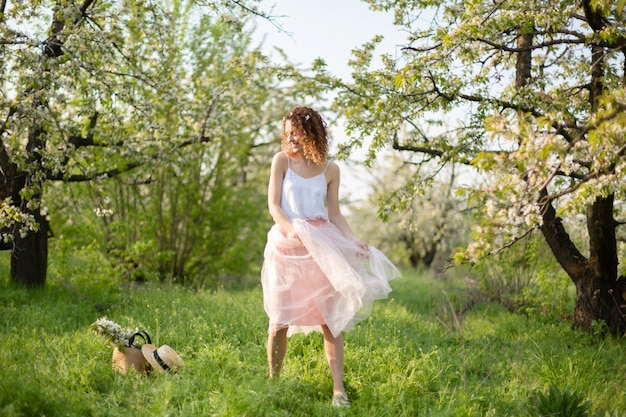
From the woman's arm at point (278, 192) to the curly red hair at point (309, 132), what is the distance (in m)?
0.11

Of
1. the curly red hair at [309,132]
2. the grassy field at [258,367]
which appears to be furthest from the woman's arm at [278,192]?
the grassy field at [258,367]

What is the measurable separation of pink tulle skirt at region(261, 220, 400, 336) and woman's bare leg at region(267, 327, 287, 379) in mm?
60

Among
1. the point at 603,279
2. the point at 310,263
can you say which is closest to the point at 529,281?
the point at 603,279

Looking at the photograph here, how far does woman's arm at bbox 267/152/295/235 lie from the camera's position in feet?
12.9

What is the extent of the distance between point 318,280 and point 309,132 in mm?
964

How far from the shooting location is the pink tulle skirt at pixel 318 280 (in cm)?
385

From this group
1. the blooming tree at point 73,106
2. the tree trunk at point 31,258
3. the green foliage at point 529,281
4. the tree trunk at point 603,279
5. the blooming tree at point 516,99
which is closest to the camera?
the blooming tree at point 516,99

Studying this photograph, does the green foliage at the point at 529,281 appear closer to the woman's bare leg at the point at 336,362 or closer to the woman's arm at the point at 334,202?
the woman's arm at the point at 334,202

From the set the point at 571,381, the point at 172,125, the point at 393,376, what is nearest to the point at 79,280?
the point at 172,125

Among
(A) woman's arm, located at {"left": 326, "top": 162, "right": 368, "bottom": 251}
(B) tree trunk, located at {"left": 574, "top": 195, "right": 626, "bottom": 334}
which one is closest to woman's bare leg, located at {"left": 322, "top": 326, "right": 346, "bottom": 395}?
(A) woman's arm, located at {"left": 326, "top": 162, "right": 368, "bottom": 251}

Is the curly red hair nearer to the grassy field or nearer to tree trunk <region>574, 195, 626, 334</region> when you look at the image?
the grassy field

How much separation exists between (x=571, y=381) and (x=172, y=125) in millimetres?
6668

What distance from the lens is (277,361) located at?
13.4ft

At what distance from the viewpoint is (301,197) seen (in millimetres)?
4039
